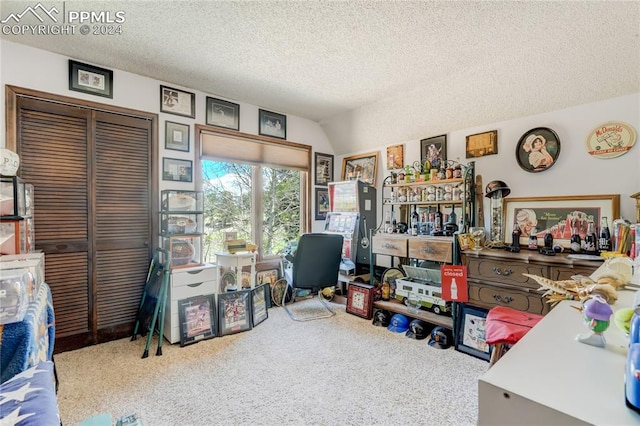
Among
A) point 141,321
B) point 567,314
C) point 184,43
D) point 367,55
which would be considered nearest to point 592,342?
point 567,314

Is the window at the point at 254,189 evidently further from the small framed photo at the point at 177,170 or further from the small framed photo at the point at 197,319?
the small framed photo at the point at 197,319

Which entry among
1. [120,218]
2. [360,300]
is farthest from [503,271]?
[120,218]

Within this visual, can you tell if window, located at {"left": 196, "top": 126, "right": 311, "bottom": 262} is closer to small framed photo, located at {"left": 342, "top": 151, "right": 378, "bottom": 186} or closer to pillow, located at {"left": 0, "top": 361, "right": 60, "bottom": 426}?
small framed photo, located at {"left": 342, "top": 151, "right": 378, "bottom": 186}

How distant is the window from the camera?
3.39 meters

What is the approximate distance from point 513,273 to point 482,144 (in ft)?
→ 4.51

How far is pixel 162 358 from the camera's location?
2402 millimetres

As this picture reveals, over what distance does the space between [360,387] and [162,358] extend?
160 cm

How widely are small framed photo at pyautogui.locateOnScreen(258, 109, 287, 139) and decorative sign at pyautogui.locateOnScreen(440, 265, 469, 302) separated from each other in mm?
2532

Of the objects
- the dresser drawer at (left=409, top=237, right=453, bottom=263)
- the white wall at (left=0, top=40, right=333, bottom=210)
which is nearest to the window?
the white wall at (left=0, top=40, right=333, bottom=210)

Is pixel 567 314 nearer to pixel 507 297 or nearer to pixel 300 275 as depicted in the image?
pixel 507 297

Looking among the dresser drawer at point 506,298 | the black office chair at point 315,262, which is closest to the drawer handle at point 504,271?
the dresser drawer at point 506,298

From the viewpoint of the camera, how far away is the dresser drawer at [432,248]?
2.70m

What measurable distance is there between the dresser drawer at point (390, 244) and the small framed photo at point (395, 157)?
0.99m

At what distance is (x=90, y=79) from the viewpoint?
2.58 metres
